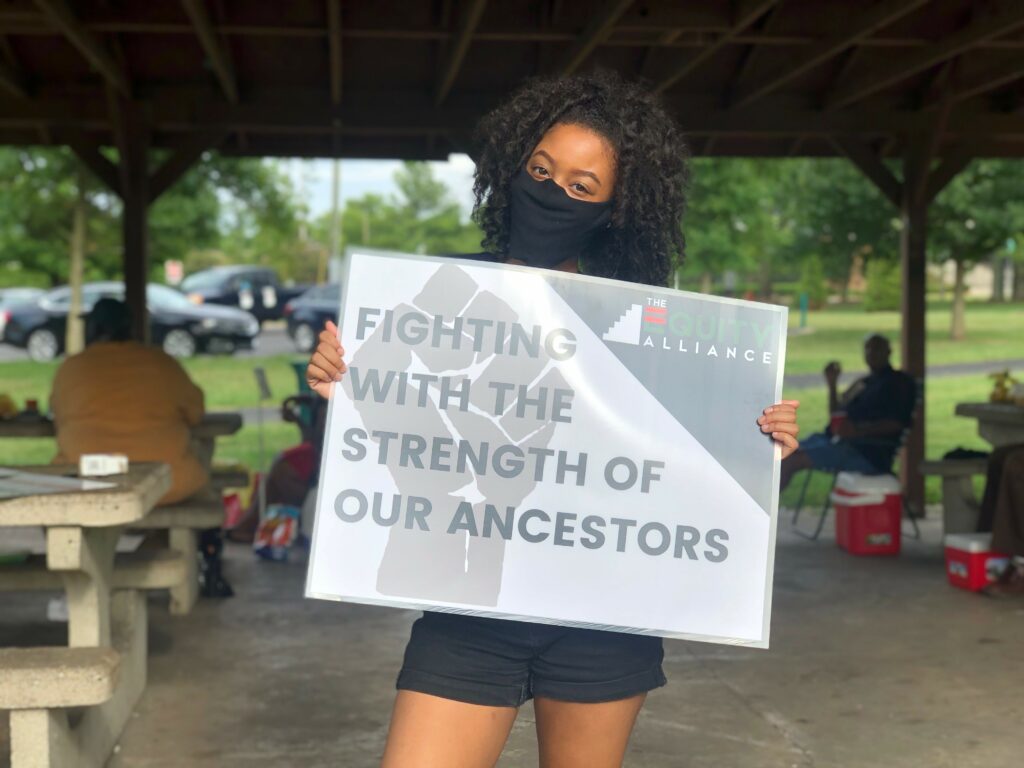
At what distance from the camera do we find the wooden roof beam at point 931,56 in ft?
23.4

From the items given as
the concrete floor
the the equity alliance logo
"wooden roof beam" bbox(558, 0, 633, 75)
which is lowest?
the concrete floor

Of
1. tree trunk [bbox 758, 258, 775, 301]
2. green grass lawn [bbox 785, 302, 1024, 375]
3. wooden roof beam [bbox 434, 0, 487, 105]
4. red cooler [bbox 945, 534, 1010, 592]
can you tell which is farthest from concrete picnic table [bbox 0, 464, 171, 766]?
tree trunk [bbox 758, 258, 775, 301]

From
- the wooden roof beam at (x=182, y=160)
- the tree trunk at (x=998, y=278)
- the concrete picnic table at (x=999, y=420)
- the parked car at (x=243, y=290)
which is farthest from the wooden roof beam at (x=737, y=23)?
the tree trunk at (x=998, y=278)

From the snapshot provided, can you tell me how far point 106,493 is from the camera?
3840 millimetres

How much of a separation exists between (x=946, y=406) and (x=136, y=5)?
14.6m

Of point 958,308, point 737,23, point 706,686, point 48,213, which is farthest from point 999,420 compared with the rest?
point 958,308

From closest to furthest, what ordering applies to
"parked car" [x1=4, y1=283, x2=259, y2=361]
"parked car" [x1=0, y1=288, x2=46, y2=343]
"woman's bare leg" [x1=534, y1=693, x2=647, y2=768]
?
1. "woman's bare leg" [x1=534, y1=693, x2=647, y2=768]
2. "parked car" [x1=4, y1=283, x2=259, y2=361]
3. "parked car" [x1=0, y1=288, x2=46, y2=343]

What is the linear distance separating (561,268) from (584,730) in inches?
30.8

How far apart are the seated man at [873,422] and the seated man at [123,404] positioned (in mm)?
3960

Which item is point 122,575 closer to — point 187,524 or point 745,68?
point 187,524

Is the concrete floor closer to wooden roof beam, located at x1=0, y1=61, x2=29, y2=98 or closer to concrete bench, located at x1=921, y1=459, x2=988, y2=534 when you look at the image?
concrete bench, located at x1=921, y1=459, x2=988, y2=534

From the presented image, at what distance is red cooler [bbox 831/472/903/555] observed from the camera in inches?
321

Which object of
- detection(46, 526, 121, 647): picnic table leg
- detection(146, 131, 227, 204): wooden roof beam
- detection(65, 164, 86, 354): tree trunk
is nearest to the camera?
detection(46, 526, 121, 647): picnic table leg

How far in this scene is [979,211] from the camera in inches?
993
